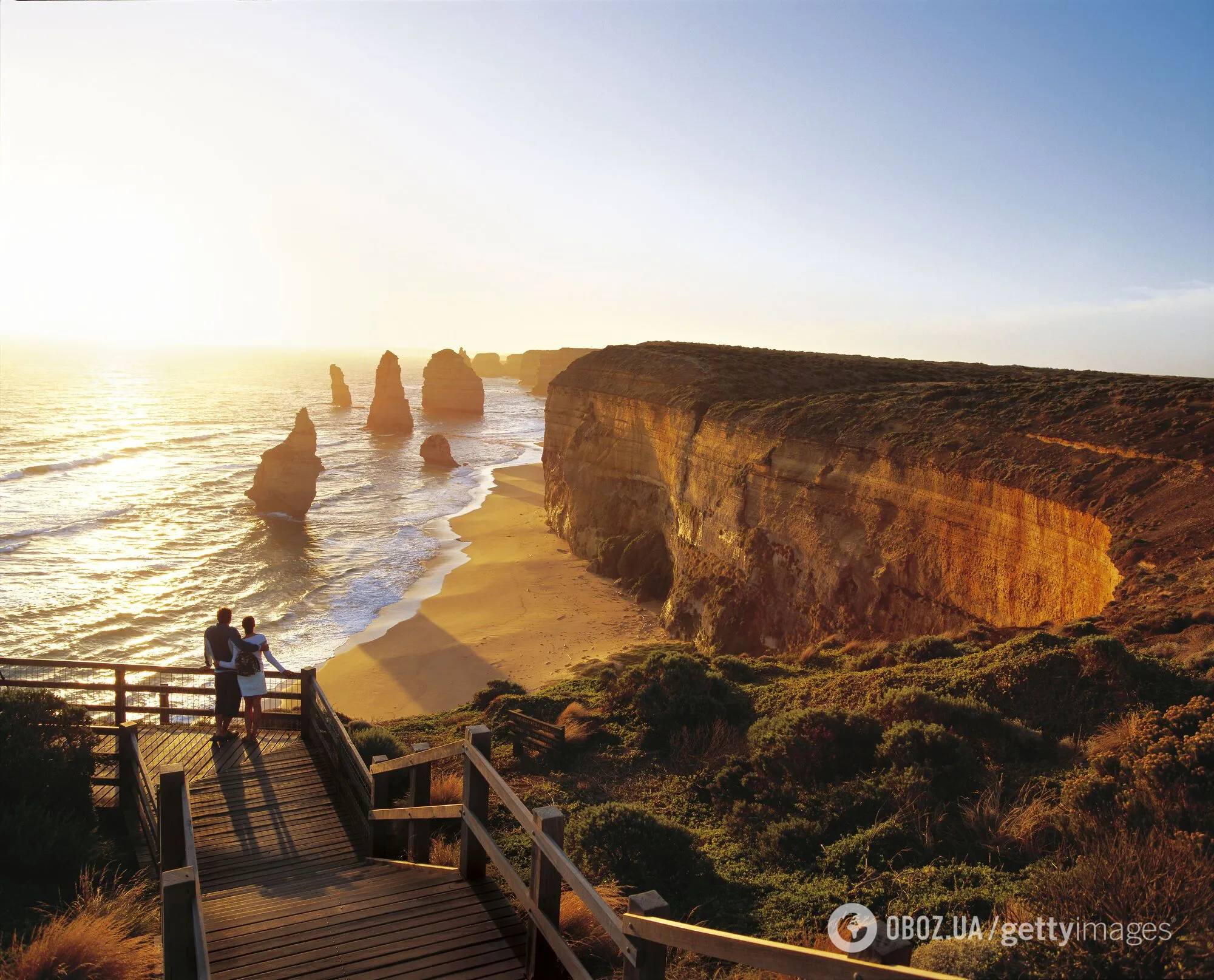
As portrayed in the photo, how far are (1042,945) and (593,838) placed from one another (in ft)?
13.5

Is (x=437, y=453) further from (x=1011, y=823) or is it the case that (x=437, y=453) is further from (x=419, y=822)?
(x=1011, y=823)

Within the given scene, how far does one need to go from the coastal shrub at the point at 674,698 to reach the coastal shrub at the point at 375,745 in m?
3.42

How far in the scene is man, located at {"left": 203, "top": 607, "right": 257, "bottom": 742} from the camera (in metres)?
9.59

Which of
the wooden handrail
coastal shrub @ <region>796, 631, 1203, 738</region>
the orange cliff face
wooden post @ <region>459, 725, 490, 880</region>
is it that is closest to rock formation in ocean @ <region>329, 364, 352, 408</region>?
the orange cliff face

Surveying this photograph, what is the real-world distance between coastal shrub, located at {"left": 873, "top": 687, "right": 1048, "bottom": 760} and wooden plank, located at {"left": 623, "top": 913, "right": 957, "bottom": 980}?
606cm

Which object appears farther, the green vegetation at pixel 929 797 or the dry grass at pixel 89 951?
the dry grass at pixel 89 951

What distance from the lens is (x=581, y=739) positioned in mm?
11195

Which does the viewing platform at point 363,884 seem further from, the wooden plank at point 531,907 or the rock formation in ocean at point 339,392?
the rock formation in ocean at point 339,392

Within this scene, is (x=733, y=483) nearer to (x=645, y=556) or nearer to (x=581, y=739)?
(x=645, y=556)

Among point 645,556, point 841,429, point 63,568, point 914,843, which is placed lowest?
point 63,568

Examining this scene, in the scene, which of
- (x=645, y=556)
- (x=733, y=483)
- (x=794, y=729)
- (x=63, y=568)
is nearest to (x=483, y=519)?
(x=645, y=556)

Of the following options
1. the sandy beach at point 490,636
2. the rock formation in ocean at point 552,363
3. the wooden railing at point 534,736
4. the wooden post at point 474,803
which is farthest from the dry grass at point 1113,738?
the rock formation in ocean at point 552,363

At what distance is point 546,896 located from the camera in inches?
173

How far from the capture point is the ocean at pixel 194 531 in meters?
25.0
